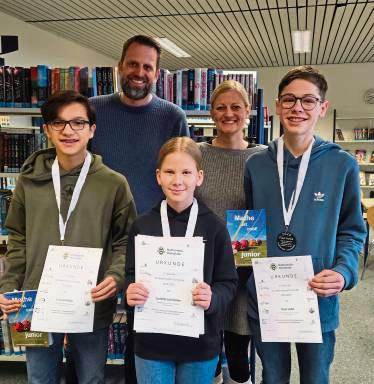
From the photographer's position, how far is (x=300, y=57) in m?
9.21

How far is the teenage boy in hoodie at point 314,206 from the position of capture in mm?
1555

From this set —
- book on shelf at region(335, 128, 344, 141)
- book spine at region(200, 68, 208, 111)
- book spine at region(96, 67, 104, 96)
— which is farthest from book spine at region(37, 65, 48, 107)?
book on shelf at region(335, 128, 344, 141)

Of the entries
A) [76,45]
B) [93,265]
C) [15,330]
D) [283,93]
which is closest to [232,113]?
[283,93]

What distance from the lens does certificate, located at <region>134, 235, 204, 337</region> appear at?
4.68 feet

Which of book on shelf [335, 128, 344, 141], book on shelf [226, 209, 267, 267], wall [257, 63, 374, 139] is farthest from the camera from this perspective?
wall [257, 63, 374, 139]

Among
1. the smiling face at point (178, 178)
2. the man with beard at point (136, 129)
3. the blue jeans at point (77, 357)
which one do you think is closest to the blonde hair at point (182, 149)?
the smiling face at point (178, 178)

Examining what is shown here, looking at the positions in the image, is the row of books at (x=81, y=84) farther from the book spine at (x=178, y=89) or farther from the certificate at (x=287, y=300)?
the certificate at (x=287, y=300)

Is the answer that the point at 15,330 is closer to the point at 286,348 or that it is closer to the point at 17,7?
the point at 286,348

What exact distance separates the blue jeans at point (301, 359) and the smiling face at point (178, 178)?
61 centimetres

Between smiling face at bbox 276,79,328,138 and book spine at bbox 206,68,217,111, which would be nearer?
smiling face at bbox 276,79,328,138

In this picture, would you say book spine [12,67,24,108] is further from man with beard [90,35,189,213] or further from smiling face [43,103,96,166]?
smiling face [43,103,96,166]

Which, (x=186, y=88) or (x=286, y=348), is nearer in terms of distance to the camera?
(x=286, y=348)

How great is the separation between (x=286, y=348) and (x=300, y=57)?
8.68 metres

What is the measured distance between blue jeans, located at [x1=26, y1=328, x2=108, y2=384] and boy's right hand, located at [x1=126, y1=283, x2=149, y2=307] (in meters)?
0.38
